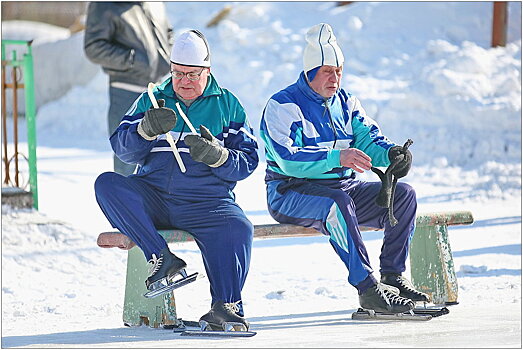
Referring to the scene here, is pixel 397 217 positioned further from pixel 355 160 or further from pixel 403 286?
pixel 355 160

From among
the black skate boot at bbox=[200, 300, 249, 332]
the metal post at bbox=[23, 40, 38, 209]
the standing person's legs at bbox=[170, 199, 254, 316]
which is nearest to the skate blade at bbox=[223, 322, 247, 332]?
the black skate boot at bbox=[200, 300, 249, 332]

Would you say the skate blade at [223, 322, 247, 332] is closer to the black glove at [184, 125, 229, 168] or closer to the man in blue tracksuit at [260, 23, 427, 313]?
the man in blue tracksuit at [260, 23, 427, 313]

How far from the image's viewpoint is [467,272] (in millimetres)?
6918

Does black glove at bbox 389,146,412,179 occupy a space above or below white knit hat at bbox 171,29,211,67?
below

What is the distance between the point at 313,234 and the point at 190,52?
108cm

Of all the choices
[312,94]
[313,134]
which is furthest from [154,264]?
[312,94]

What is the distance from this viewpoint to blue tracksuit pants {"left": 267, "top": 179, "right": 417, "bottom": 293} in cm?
503

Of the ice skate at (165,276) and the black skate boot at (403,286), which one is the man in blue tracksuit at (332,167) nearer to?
the black skate boot at (403,286)

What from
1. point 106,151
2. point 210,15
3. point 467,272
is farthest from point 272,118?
point 210,15

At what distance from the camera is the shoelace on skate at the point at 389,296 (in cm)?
498

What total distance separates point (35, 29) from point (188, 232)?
13.3m

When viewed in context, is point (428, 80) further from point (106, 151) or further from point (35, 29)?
point (35, 29)

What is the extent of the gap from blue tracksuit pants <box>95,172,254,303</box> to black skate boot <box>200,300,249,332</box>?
3 cm

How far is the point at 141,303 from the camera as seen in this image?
16.9 feet
